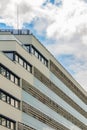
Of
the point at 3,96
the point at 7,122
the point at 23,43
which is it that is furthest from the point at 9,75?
the point at 23,43

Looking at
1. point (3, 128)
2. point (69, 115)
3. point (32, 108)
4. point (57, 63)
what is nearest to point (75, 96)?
point (69, 115)

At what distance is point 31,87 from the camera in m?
75.2

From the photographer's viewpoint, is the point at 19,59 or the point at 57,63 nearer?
the point at 19,59

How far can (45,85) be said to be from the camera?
8275 centimetres

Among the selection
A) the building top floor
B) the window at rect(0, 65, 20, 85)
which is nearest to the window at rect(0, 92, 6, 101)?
the window at rect(0, 65, 20, 85)

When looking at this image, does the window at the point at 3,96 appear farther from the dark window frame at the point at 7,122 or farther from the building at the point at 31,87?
the dark window frame at the point at 7,122

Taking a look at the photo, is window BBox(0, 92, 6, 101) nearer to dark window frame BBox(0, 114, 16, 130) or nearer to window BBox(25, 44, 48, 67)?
dark window frame BBox(0, 114, 16, 130)

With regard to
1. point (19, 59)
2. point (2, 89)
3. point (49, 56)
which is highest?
point (49, 56)

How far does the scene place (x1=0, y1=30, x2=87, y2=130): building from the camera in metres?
66.1

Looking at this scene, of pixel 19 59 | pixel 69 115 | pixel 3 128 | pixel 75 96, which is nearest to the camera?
pixel 3 128

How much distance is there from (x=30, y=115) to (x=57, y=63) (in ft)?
64.8

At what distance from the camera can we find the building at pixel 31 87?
217 ft

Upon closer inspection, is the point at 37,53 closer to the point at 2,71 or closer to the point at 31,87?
the point at 31,87

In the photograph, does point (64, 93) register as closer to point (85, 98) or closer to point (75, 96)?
point (75, 96)
